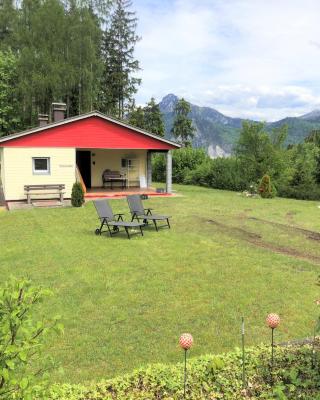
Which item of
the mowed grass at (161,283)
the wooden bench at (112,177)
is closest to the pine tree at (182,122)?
the wooden bench at (112,177)

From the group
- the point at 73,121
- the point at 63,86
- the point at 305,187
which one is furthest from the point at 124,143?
the point at 63,86

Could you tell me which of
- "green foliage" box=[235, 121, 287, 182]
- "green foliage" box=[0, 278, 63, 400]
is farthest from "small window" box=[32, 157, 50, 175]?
"green foliage" box=[0, 278, 63, 400]

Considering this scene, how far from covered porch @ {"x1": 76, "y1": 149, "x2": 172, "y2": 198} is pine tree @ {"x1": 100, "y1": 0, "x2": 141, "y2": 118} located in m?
19.4

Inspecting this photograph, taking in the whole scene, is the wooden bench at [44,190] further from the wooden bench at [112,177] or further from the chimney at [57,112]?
the chimney at [57,112]

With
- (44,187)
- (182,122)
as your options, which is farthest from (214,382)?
(182,122)

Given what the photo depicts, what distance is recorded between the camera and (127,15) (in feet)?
132

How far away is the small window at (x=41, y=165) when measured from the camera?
57.9 feet

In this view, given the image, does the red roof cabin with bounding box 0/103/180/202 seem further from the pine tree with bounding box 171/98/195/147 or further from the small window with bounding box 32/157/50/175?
the pine tree with bounding box 171/98/195/147

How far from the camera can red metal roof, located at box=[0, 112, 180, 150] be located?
17.3 m

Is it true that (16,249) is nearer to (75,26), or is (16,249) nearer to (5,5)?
(75,26)

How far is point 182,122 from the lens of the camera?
57281 mm

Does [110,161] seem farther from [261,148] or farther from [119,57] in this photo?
[119,57]

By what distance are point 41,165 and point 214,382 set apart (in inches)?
641

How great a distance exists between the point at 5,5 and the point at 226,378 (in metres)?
39.0
